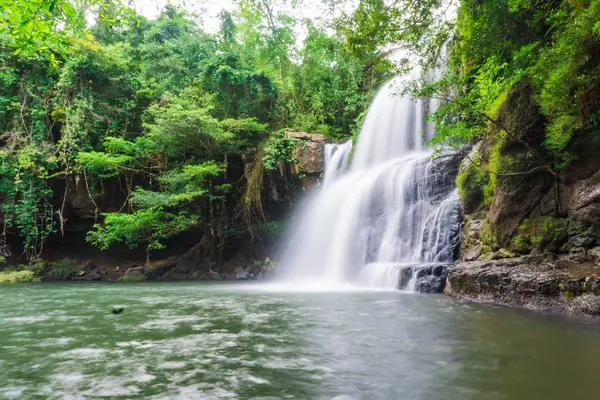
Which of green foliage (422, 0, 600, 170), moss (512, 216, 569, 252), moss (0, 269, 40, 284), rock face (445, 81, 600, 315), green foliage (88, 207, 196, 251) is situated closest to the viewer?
green foliage (422, 0, 600, 170)

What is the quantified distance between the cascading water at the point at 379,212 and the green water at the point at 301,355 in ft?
11.6

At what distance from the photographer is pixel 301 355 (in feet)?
10.3

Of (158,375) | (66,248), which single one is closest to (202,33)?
(66,248)

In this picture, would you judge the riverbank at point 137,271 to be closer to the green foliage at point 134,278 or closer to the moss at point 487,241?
the green foliage at point 134,278

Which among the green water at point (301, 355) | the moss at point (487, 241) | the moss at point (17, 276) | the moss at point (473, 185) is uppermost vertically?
the moss at point (473, 185)

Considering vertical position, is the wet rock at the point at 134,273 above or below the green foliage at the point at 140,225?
below

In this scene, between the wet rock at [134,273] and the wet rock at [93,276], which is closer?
the wet rock at [134,273]

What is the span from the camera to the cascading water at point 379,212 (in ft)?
28.5

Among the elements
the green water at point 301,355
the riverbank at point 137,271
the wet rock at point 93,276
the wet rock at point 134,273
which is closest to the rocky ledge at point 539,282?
the green water at point 301,355

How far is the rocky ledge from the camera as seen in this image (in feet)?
15.4

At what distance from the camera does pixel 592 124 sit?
5609 millimetres

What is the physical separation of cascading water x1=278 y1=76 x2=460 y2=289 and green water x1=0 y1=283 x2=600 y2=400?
11.6 feet

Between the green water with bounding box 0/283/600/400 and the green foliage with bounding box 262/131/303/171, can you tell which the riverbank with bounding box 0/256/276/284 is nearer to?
the green foliage with bounding box 262/131/303/171

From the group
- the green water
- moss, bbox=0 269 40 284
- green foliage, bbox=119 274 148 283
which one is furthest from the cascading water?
moss, bbox=0 269 40 284
